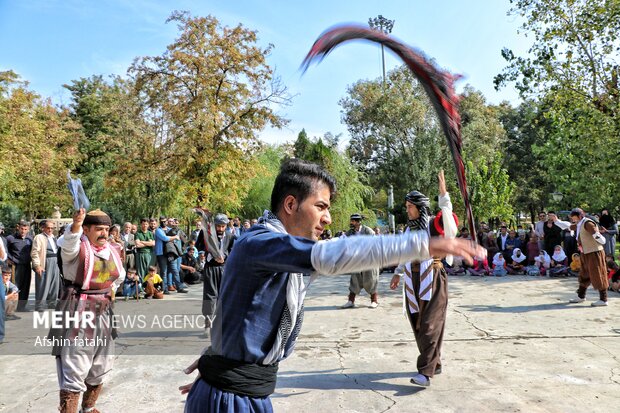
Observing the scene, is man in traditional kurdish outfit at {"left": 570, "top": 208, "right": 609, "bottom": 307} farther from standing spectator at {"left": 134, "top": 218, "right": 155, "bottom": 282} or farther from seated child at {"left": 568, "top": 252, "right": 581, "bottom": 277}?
standing spectator at {"left": 134, "top": 218, "right": 155, "bottom": 282}

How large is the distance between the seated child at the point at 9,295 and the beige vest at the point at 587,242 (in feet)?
33.9

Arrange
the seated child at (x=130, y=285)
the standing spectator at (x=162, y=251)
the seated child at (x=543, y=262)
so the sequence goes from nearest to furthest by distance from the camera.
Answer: the seated child at (x=130, y=285) < the standing spectator at (x=162, y=251) < the seated child at (x=543, y=262)

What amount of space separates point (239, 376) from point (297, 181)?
2.54ft

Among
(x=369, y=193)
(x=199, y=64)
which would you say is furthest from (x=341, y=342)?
(x=369, y=193)

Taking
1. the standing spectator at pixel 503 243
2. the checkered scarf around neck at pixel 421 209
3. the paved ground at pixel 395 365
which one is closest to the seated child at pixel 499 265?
the standing spectator at pixel 503 243

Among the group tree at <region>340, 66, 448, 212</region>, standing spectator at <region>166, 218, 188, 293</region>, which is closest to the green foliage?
tree at <region>340, 66, 448, 212</region>

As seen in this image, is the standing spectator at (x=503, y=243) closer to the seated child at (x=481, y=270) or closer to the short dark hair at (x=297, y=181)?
the seated child at (x=481, y=270)

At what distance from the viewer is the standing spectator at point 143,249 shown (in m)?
11.0

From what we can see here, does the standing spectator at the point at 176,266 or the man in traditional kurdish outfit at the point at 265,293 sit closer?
the man in traditional kurdish outfit at the point at 265,293

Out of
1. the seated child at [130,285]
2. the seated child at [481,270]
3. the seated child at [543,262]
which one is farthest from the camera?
the seated child at [481,270]

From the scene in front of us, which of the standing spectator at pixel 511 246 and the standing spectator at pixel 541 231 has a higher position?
the standing spectator at pixel 541 231

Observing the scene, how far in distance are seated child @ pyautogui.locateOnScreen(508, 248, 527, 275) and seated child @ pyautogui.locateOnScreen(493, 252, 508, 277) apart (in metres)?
0.26

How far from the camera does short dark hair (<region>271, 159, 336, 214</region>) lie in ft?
6.09

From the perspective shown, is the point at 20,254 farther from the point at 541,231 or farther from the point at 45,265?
the point at 541,231
